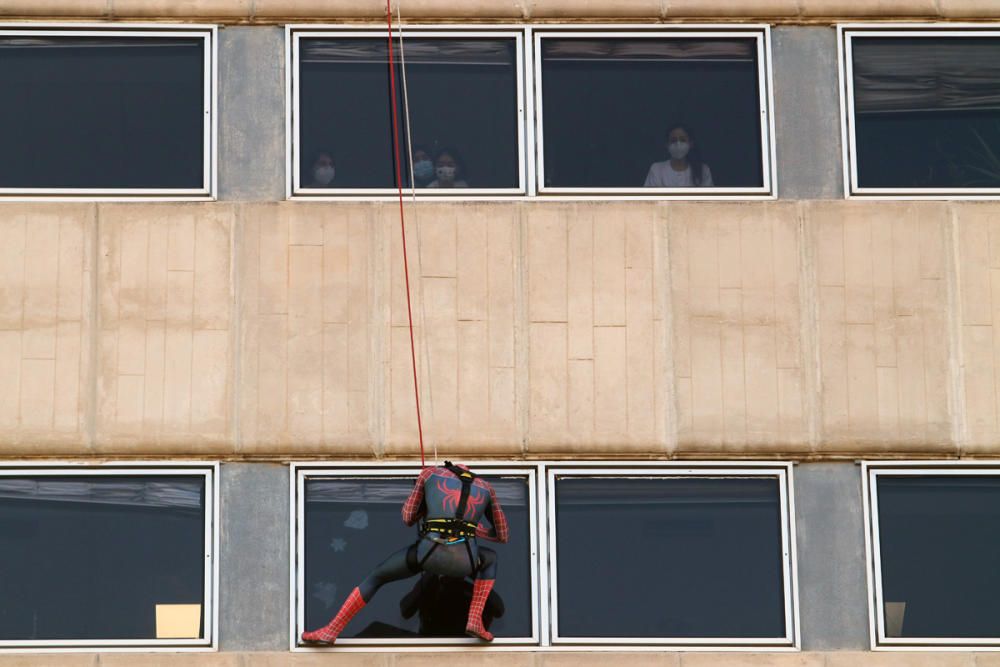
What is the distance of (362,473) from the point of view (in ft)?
54.6

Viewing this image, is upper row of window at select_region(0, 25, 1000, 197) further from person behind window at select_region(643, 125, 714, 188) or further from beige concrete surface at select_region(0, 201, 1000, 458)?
beige concrete surface at select_region(0, 201, 1000, 458)

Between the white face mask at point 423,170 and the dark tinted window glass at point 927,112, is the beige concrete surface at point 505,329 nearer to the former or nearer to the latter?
the white face mask at point 423,170

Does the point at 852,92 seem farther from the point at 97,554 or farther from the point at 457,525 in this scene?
the point at 97,554

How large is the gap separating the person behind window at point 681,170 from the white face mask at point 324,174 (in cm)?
255

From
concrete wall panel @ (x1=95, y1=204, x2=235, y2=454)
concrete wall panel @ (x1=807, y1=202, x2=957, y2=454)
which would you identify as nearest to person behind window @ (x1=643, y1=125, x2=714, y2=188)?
concrete wall panel @ (x1=807, y1=202, x2=957, y2=454)

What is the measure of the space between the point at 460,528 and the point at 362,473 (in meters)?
1.17

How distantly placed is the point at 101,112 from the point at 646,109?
4.48 meters

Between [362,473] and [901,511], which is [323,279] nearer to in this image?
[362,473]

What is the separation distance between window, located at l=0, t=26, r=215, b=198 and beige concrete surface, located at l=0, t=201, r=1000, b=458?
31 centimetres

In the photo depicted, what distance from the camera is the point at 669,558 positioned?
16.6 meters

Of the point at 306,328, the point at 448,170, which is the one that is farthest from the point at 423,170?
the point at 306,328

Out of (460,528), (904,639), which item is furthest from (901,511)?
(460,528)

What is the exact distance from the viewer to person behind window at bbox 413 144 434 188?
17250mm

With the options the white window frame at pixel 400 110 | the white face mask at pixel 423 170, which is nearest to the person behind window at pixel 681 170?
the white window frame at pixel 400 110
